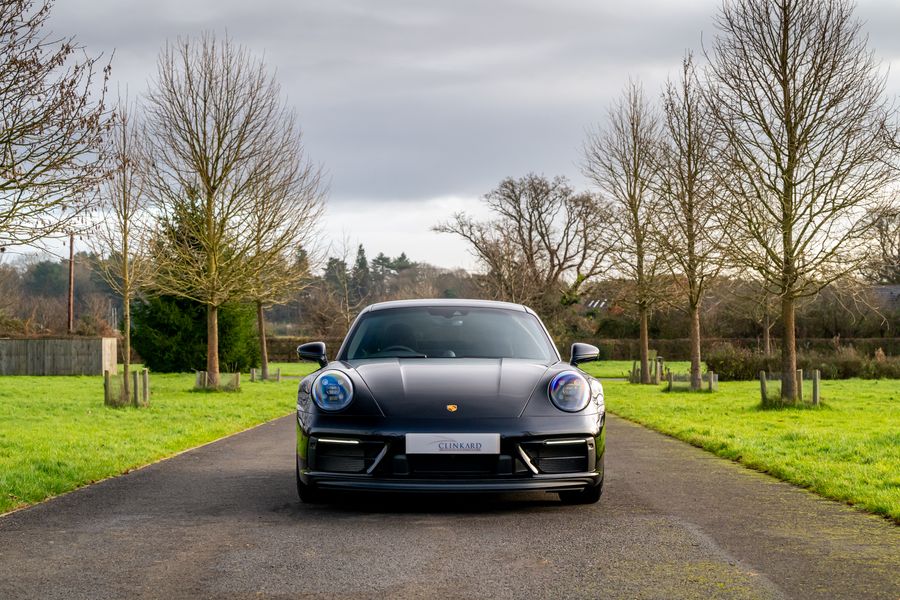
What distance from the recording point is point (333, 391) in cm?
651

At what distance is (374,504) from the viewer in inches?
275

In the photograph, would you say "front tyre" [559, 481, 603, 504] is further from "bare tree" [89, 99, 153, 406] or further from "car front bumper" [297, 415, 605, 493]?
"bare tree" [89, 99, 153, 406]

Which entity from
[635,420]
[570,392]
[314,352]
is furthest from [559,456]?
[635,420]

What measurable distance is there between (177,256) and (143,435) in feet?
44.3

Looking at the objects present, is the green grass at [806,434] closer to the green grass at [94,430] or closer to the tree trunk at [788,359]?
the tree trunk at [788,359]

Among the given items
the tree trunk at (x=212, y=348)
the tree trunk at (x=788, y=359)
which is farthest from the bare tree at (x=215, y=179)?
the tree trunk at (x=788, y=359)

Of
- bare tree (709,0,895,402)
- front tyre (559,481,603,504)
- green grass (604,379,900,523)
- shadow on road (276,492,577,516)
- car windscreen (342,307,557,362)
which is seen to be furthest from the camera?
bare tree (709,0,895,402)

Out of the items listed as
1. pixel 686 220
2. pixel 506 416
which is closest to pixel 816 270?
pixel 686 220

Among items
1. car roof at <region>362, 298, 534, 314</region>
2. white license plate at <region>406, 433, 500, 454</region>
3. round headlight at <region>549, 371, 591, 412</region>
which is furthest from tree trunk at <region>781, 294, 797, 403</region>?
white license plate at <region>406, 433, 500, 454</region>

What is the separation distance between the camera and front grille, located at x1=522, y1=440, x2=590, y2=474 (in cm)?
626

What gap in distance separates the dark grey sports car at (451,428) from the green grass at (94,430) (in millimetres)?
2608

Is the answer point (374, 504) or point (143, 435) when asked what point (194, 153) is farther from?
point (374, 504)

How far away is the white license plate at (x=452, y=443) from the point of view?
6.12 meters

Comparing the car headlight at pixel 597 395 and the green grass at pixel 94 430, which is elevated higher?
the car headlight at pixel 597 395
